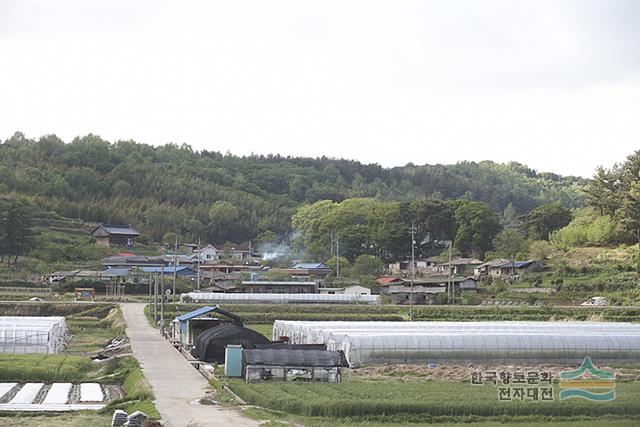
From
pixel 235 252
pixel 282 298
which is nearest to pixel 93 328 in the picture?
pixel 282 298

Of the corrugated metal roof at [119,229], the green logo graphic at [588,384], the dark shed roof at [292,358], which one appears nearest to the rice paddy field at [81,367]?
the dark shed roof at [292,358]

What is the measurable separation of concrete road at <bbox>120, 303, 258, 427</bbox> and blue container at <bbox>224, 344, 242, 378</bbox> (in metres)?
0.75

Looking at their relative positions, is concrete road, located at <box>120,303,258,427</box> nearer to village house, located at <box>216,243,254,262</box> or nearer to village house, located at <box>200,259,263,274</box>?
village house, located at <box>200,259,263,274</box>

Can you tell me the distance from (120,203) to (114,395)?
7444cm


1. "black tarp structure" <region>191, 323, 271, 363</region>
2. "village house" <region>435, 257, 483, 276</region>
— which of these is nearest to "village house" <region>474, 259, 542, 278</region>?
"village house" <region>435, 257, 483, 276</region>

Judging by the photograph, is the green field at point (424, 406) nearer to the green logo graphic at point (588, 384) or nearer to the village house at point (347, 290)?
the green logo graphic at point (588, 384)

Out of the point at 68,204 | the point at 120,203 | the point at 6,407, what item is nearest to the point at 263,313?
the point at 6,407

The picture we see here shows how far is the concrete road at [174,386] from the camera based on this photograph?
54.3 feet

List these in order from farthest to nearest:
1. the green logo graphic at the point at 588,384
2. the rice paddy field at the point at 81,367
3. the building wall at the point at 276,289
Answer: the building wall at the point at 276,289, the green logo graphic at the point at 588,384, the rice paddy field at the point at 81,367

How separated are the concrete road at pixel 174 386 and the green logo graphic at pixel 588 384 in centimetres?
719

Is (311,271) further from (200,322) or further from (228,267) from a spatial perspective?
(200,322)

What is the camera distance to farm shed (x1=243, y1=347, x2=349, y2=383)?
73.2 feet

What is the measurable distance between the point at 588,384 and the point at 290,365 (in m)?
7.02

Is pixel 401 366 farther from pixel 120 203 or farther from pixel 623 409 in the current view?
pixel 120 203
